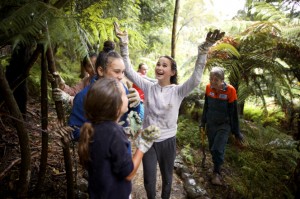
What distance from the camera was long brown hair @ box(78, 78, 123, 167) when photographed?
5.47 feet

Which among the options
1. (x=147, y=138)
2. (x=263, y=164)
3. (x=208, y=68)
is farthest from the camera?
(x=263, y=164)

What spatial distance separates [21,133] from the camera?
237cm

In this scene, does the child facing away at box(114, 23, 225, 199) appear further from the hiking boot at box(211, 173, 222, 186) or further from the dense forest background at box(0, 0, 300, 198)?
the hiking boot at box(211, 173, 222, 186)

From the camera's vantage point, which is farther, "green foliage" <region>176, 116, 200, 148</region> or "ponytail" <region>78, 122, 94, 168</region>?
"green foliage" <region>176, 116, 200, 148</region>

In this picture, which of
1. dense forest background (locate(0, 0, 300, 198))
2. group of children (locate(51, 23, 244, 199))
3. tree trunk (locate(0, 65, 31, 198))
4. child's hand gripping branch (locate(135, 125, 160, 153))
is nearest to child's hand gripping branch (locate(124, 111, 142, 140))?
group of children (locate(51, 23, 244, 199))

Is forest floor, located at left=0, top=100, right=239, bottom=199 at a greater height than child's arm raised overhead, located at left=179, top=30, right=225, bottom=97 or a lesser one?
lesser

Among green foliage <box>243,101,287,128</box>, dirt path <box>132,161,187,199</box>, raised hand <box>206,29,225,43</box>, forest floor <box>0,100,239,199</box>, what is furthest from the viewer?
green foliage <box>243,101,287,128</box>

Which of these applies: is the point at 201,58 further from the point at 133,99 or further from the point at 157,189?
the point at 157,189

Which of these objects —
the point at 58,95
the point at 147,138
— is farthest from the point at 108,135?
the point at 58,95

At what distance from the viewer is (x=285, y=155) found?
6.01 m

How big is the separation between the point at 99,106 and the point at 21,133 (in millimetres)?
1143

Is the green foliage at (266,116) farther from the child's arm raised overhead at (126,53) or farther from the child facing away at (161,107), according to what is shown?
the child's arm raised overhead at (126,53)

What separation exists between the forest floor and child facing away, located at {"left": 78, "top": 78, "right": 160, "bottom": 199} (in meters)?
1.03

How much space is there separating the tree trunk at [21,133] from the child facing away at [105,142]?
0.82m
